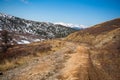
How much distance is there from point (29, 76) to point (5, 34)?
4546 cm

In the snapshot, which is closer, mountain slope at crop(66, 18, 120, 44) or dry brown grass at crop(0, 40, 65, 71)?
dry brown grass at crop(0, 40, 65, 71)

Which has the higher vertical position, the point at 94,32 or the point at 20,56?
the point at 94,32

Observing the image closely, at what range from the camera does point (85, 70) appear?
20.3m

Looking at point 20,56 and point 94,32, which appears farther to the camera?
point 94,32

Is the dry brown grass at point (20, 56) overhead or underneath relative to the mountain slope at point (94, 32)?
underneath

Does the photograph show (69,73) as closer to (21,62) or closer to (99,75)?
(99,75)

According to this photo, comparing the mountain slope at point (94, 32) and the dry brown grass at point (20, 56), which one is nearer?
the dry brown grass at point (20, 56)

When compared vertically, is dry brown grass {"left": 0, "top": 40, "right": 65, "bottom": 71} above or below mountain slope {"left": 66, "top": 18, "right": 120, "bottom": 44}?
below

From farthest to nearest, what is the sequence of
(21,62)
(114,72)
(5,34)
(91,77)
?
(5,34) → (21,62) → (114,72) → (91,77)

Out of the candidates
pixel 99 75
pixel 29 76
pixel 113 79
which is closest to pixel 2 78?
pixel 29 76

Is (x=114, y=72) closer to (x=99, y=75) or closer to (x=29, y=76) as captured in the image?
(x=99, y=75)

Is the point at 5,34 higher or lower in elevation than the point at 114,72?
higher

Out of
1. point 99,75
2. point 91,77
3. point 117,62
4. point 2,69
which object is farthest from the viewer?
point 2,69

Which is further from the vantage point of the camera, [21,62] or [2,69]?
[21,62]
